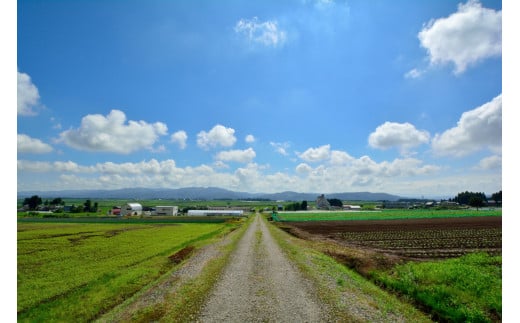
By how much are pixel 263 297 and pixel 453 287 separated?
35.4ft

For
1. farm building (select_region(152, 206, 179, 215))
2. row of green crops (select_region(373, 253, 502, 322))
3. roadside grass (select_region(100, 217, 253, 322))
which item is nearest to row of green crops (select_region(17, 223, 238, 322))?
roadside grass (select_region(100, 217, 253, 322))

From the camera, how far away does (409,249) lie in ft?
103

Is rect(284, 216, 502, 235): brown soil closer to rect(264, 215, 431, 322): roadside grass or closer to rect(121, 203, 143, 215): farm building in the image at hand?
rect(264, 215, 431, 322): roadside grass

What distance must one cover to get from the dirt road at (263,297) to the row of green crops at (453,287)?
5.60 m

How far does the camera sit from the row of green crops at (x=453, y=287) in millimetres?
12516

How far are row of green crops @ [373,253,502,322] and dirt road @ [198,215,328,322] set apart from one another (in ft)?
18.4

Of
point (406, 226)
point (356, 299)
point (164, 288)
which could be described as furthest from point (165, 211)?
point (356, 299)

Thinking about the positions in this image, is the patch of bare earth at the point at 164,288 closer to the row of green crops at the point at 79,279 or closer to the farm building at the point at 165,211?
the row of green crops at the point at 79,279

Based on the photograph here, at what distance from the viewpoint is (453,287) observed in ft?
50.3

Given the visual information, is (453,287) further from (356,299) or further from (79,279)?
(79,279)

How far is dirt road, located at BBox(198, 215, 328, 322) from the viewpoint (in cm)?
1218

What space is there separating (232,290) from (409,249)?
80.8 ft

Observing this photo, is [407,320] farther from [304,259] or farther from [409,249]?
[409,249]
